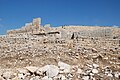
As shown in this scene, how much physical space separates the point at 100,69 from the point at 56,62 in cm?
135

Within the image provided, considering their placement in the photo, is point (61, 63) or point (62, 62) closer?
point (61, 63)

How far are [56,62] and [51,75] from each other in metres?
0.96

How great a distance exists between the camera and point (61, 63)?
685 cm

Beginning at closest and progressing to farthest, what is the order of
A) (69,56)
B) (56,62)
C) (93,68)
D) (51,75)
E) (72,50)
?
(51,75) → (93,68) → (56,62) → (69,56) → (72,50)

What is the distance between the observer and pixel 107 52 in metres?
7.86

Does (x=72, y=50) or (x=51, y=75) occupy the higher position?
(x=72, y=50)

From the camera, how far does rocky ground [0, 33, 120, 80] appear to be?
20.4ft

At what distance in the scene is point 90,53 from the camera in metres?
7.76

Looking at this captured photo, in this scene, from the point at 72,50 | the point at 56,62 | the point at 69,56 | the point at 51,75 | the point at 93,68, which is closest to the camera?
the point at 51,75

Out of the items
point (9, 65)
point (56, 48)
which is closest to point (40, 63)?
point (9, 65)

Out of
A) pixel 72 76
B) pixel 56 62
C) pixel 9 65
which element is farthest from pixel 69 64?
pixel 9 65

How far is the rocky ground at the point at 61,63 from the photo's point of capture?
20.4 ft

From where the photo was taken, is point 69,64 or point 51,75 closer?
point 51,75

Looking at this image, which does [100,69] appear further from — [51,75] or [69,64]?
[51,75]
